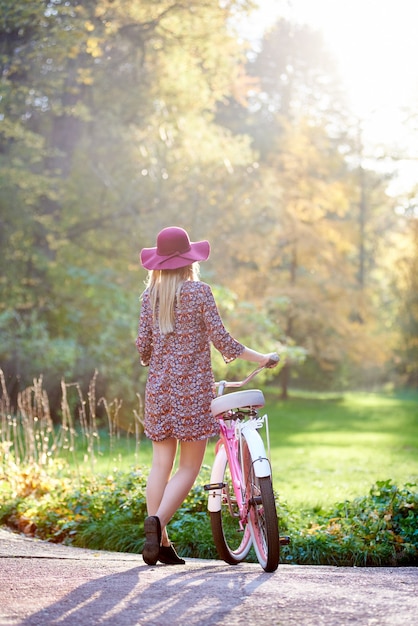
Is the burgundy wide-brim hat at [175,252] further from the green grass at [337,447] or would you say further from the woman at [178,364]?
the green grass at [337,447]

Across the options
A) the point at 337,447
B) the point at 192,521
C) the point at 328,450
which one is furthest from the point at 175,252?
Answer: the point at 337,447

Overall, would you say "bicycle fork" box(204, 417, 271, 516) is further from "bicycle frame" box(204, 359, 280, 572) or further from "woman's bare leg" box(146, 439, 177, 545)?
"woman's bare leg" box(146, 439, 177, 545)

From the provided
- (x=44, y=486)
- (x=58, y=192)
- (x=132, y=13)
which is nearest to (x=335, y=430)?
(x=58, y=192)

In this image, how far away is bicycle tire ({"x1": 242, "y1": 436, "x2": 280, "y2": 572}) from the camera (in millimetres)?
4797

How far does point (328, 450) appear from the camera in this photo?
15914mm

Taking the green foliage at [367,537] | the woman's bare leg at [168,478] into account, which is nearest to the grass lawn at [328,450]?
the green foliage at [367,537]

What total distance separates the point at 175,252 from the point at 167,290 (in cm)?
21

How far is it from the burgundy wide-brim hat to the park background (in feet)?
22.3

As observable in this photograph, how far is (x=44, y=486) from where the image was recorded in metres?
8.24

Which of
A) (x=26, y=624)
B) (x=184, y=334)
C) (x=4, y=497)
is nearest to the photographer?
(x=26, y=624)

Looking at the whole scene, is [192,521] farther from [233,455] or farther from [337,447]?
[337,447]

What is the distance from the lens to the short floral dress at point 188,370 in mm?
5297

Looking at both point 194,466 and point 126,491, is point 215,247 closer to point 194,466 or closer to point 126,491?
point 126,491

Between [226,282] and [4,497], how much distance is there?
11.8 metres
